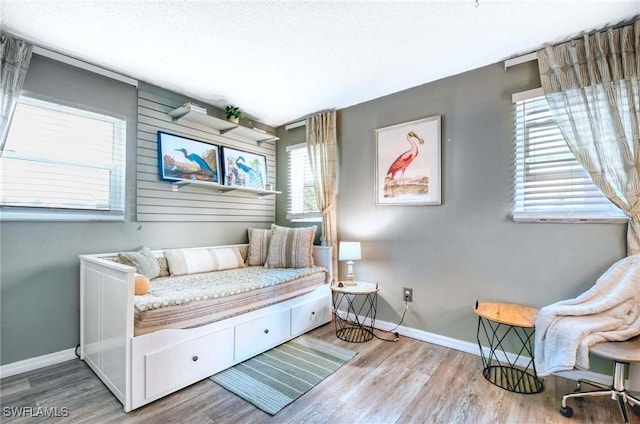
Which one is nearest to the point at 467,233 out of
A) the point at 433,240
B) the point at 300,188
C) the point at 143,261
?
the point at 433,240

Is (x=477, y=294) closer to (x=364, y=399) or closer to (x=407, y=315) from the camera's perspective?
(x=407, y=315)

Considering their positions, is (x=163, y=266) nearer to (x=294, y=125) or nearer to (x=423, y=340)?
(x=294, y=125)

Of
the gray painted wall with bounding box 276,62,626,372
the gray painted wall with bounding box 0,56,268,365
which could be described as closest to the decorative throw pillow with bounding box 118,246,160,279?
the gray painted wall with bounding box 0,56,268,365

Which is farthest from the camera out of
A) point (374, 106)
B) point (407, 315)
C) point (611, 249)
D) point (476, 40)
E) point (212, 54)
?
point (374, 106)

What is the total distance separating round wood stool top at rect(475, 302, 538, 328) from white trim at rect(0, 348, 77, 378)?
10.6 ft

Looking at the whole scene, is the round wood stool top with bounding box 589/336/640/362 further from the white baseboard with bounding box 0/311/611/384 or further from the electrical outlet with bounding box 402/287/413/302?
the electrical outlet with bounding box 402/287/413/302

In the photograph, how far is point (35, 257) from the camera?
218 centimetres

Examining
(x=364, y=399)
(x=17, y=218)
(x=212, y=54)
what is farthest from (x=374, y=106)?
(x=17, y=218)

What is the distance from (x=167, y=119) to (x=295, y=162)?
5.20 ft

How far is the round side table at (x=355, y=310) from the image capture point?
9.09 feet

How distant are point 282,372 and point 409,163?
7.20 ft

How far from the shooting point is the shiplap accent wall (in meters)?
2.73

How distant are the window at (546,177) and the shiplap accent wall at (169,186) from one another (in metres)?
2.92

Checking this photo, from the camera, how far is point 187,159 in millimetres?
3045
